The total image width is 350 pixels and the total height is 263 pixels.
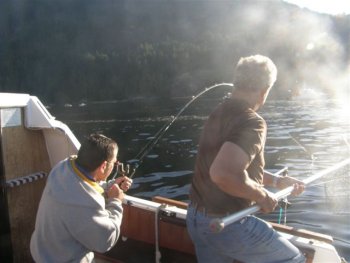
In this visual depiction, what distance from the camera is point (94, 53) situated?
11856 cm

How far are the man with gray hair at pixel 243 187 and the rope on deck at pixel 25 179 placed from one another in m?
2.12

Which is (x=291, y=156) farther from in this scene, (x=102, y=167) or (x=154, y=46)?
(x=154, y=46)

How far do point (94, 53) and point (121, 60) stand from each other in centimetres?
1386

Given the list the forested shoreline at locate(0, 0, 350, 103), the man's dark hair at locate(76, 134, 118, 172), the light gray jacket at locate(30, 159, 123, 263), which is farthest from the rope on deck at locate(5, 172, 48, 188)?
the forested shoreline at locate(0, 0, 350, 103)

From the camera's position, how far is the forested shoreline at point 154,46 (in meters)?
84.4

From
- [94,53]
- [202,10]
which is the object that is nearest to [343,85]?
[94,53]

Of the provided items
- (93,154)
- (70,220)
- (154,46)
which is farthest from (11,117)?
(154,46)

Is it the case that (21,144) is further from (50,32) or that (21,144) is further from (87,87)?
(50,32)

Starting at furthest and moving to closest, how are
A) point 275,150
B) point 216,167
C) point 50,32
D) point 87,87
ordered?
point 50,32 < point 87,87 < point 275,150 < point 216,167

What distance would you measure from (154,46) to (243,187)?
116m

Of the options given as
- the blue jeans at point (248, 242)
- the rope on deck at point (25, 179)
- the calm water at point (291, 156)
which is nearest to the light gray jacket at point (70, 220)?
the blue jeans at point (248, 242)

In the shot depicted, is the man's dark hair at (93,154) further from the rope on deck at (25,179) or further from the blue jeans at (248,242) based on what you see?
the rope on deck at (25,179)

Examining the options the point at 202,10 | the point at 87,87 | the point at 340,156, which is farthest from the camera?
the point at 202,10

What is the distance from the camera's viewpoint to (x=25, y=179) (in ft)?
13.8
